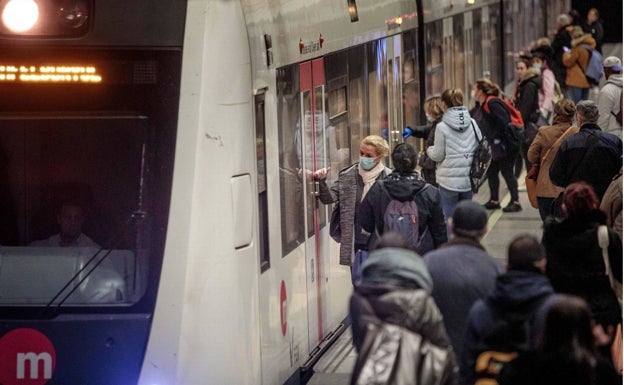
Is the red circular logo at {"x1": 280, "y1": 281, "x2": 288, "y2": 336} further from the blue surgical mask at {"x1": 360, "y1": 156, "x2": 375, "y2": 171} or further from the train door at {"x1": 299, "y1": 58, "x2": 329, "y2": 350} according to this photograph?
the blue surgical mask at {"x1": 360, "y1": 156, "x2": 375, "y2": 171}

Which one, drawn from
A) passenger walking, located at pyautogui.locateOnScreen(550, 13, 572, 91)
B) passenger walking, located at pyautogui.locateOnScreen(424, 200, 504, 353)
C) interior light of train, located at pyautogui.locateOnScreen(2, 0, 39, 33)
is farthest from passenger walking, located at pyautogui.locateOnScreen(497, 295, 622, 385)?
passenger walking, located at pyautogui.locateOnScreen(550, 13, 572, 91)

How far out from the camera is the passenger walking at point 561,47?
1039 inches

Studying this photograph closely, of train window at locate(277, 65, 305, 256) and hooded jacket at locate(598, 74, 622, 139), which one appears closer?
train window at locate(277, 65, 305, 256)

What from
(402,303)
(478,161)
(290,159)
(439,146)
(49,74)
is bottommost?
(402,303)

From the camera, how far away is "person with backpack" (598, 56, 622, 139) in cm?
1327

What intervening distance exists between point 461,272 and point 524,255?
1.62ft

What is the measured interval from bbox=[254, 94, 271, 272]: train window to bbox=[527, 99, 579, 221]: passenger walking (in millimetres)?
4428

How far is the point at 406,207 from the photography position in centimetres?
886

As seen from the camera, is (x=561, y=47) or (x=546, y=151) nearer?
(x=546, y=151)

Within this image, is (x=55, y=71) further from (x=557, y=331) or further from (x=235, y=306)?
(x=557, y=331)

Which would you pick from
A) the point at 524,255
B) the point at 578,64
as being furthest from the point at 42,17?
the point at 578,64

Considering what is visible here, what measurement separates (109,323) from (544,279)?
192 centimetres

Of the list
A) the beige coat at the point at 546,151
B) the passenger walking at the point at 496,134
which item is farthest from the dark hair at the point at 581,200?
the passenger walking at the point at 496,134

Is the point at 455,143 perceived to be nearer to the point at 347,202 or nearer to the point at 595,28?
the point at 347,202
